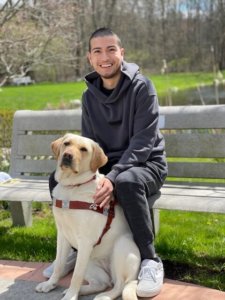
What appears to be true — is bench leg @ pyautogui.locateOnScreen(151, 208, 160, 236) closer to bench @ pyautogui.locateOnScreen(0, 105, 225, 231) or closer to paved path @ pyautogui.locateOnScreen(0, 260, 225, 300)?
bench @ pyautogui.locateOnScreen(0, 105, 225, 231)

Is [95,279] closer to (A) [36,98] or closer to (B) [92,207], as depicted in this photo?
(B) [92,207]

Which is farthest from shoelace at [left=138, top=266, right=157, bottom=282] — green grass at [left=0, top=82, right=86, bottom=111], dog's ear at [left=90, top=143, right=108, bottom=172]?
green grass at [left=0, top=82, right=86, bottom=111]

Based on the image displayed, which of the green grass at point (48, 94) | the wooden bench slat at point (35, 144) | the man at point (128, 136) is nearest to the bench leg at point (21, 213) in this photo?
the wooden bench slat at point (35, 144)

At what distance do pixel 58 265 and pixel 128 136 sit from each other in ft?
3.54

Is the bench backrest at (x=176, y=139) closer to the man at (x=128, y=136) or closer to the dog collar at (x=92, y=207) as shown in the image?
the man at (x=128, y=136)

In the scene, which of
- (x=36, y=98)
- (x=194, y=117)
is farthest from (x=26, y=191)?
(x=36, y=98)

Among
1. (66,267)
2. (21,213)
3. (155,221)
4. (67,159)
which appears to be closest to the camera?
(67,159)

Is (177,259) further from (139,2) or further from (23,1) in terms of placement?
(139,2)

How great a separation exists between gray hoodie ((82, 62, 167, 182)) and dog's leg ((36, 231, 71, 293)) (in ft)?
1.90

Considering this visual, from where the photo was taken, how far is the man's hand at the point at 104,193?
3053 millimetres

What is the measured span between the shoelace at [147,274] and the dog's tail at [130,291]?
0.23 ft

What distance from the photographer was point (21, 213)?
4.68 m

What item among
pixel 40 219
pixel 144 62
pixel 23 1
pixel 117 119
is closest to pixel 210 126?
pixel 117 119

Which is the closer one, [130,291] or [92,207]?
[130,291]
